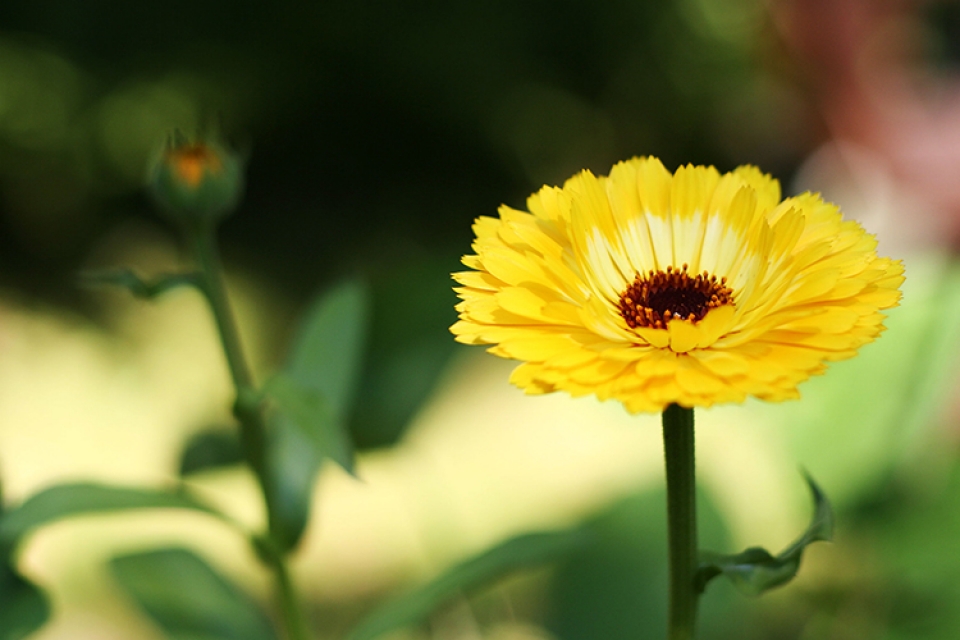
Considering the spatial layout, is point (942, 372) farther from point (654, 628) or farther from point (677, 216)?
point (677, 216)

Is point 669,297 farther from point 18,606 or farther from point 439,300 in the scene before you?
point 439,300

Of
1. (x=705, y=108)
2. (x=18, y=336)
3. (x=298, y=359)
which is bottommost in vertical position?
(x=298, y=359)

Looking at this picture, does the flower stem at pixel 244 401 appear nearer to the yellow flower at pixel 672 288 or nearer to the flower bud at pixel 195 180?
the flower bud at pixel 195 180

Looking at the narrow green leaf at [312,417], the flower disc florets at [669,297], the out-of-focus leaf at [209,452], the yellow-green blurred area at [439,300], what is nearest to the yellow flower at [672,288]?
the flower disc florets at [669,297]

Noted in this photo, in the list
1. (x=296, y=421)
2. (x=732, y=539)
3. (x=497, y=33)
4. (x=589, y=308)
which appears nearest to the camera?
(x=589, y=308)

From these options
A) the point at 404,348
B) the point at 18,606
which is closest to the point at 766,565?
the point at 18,606

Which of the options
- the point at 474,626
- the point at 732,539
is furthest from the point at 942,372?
the point at 474,626
